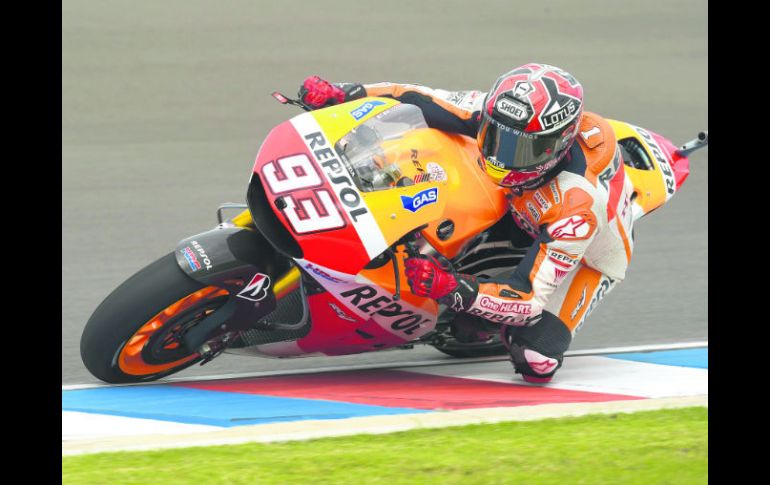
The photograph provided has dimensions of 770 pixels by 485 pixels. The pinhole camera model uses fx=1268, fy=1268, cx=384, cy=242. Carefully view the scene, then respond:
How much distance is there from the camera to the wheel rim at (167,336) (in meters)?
5.25

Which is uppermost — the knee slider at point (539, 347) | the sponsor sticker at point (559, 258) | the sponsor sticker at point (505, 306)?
the sponsor sticker at point (559, 258)

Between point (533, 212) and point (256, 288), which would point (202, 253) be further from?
point (533, 212)

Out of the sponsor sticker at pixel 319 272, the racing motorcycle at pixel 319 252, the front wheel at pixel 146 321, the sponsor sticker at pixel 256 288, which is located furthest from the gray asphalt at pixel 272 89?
the sponsor sticker at pixel 319 272

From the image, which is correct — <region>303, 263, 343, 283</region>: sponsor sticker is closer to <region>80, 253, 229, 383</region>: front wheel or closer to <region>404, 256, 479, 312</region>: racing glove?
<region>404, 256, 479, 312</region>: racing glove

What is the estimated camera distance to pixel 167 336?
5.37 metres

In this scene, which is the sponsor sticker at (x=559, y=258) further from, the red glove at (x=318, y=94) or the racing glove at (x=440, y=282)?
the red glove at (x=318, y=94)

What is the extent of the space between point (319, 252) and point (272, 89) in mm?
5585

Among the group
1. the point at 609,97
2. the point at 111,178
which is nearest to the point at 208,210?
the point at 111,178

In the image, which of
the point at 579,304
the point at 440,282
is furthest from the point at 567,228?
the point at 440,282

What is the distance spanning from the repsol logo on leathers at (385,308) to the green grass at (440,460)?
844 mm

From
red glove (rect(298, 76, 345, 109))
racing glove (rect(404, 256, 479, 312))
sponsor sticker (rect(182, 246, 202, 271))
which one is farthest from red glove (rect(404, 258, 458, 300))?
red glove (rect(298, 76, 345, 109))

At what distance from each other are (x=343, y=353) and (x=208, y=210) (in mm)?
2705

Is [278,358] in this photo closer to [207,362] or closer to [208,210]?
[207,362]

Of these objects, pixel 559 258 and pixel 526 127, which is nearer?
pixel 526 127
